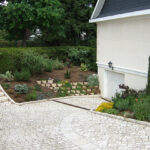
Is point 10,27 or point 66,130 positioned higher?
point 10,27

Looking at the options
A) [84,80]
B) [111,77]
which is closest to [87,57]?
[84,80]

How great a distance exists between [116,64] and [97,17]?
3.56 metres

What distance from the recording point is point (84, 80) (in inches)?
615

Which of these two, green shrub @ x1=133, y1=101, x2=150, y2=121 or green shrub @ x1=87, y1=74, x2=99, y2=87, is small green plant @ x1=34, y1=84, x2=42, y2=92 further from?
green shrub @ x1=133, y1=101, x2=150, y2=121

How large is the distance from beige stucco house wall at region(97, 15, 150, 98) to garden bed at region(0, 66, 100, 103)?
139 cm

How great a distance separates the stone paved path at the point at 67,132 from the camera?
6.13 meters

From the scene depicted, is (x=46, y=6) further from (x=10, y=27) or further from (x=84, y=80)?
(x=84, y=80)

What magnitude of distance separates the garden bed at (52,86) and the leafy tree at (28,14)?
4235mm

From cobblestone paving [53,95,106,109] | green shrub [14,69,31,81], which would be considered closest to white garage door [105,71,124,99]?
cobblestone paving [53,95,106,109]

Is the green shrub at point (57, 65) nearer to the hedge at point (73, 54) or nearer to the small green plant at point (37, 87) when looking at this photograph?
the hedge at point (73, 54)

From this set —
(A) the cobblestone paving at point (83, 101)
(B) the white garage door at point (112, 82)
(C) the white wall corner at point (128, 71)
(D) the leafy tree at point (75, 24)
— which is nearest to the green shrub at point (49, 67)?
(A) the cobblestone paving at point (83, 101)

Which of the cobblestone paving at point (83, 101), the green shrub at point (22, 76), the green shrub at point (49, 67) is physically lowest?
the cobblestone paving at point (83, 101)

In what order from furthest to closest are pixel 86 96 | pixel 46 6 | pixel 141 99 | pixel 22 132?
pixel 46 6
pixel 86 96
pixel 141 99
pixel 22 132

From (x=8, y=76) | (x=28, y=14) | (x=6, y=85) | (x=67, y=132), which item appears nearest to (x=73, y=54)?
(x=28, y=14)
